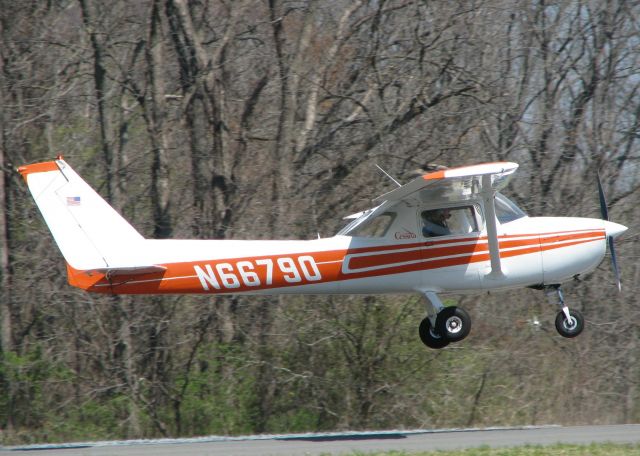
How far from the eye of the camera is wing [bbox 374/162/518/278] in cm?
1083

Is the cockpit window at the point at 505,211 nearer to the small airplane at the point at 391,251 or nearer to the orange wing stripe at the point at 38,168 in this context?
the small airplane at the point at 391,251

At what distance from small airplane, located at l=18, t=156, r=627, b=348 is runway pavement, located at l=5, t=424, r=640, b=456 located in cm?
136

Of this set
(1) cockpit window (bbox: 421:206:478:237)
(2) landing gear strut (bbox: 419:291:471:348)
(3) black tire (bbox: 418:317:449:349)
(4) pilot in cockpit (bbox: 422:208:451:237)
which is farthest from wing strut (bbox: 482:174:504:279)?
(3) black tire (bbox: 418:317:449:349)

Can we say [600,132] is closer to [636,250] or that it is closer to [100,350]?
[636,250]

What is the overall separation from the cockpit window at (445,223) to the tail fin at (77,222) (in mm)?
3614

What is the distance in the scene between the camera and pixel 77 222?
10.9m

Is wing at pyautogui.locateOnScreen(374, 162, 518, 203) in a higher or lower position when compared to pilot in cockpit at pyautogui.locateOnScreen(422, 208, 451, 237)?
higher

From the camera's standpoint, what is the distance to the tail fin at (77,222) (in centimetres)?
1085

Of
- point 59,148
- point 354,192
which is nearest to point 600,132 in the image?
point 354,192

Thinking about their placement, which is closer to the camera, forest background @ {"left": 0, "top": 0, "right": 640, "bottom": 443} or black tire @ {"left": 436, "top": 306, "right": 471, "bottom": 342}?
black tire @ {"left": 436, "top": 306, "right": 471, "bottom": 342}

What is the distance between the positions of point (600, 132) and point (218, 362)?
323 inches

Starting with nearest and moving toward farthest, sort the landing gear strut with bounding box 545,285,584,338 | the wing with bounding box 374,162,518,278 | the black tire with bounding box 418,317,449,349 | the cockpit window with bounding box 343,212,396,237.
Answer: the wing with bounding box 374,162,518,278 < the cockpit window with bounding box 343,212,396,237 < the landing gear strut with bounding box 545,285,584,338 < the black tire with bounding box 418,317,449,349

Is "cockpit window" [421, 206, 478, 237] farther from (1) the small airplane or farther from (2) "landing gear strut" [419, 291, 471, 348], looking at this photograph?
(2) "landing gear strut" [419, 291, 471, 348]

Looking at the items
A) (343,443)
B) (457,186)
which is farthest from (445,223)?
(343,443)
